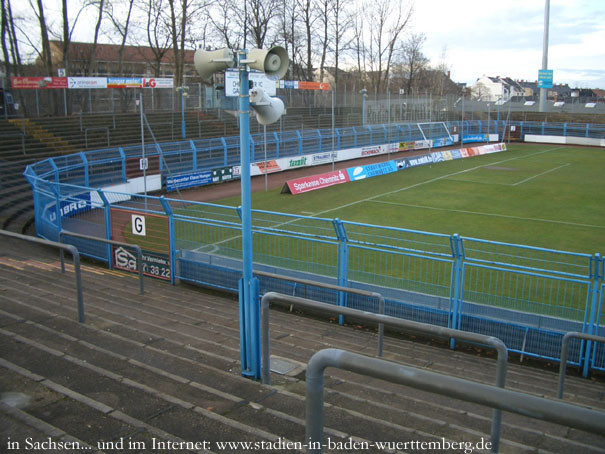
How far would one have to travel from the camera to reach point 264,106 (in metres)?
5.69

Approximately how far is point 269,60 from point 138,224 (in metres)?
7.42

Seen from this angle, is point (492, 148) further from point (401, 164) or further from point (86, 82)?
point (86, 82)

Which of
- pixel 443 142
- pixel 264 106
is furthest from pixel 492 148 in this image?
Answer: pixel 264 106

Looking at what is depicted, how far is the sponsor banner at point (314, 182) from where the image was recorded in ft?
81.8

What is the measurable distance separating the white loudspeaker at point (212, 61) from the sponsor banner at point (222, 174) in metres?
22.5

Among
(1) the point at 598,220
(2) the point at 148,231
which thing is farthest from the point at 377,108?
(2) the point at 148,231

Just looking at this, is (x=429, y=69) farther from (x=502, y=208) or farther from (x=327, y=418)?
(x=327, y=418)

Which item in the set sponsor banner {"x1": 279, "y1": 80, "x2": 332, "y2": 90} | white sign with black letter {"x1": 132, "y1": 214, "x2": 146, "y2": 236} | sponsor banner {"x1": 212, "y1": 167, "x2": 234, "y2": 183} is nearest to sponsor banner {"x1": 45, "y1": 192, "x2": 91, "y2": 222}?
white sign with black letter {"x1": 132, "y1": 214, "x2": 146, "y2": 236}

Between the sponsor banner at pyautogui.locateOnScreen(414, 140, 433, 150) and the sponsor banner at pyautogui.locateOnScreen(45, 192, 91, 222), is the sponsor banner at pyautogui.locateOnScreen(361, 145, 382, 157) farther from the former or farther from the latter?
the sponsor banner at pyautogui.locateOnScreen(45, 192, 91, 222)

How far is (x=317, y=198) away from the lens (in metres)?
24.0

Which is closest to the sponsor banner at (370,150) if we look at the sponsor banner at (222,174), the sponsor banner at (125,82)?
the sponsor banner at (222,174)

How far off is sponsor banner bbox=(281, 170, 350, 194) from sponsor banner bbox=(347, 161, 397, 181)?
0.61m

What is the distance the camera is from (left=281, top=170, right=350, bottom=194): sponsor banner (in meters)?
24.9

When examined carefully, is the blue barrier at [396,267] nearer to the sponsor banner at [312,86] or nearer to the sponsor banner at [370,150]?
the sponsor banner at [370,150]
